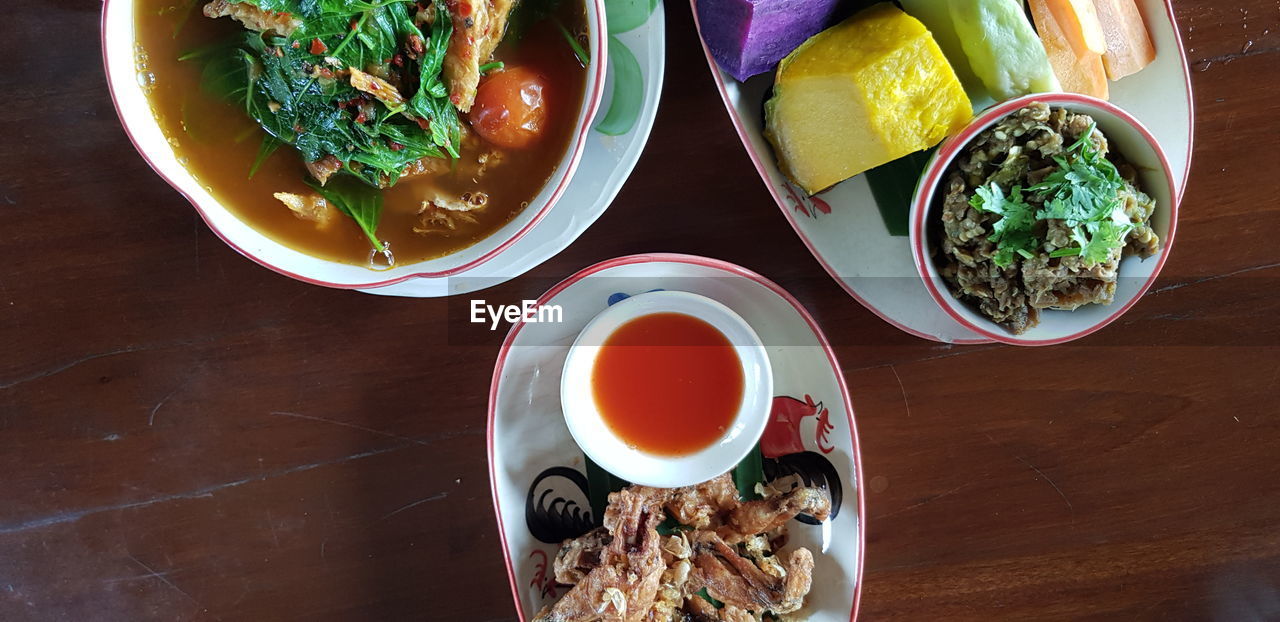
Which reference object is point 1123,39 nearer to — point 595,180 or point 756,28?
point 756,28

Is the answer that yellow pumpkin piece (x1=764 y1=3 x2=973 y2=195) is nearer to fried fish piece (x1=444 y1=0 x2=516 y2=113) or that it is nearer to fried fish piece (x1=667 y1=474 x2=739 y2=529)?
fried fish piece (x1=444 y1=0 x2=516 y2=113)

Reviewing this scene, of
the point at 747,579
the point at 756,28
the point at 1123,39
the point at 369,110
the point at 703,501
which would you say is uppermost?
the point at 369,110

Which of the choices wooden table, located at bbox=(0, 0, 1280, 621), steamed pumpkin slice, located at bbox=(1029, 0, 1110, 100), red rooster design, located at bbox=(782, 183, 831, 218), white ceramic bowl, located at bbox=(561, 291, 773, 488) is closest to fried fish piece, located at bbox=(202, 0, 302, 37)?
wooden table, located at bbox=(0, 0, 1280, 621)

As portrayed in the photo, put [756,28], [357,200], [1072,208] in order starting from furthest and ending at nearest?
[357,200] → [756,28] → [1072,208]

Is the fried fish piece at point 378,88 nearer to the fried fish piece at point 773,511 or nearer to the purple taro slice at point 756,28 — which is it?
the purple taro slice at point 756,28

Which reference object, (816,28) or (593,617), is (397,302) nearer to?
(593,617)

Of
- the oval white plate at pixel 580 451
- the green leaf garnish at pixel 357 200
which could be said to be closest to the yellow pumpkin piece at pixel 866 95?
the oval white plate at pixel 580 451

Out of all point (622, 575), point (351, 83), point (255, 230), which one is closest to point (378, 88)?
point (351, 83)
